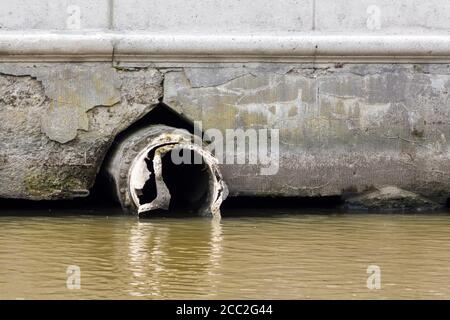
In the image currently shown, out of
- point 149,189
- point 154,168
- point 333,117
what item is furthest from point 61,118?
point 333,117

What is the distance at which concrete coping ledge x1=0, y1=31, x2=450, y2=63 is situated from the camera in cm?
755

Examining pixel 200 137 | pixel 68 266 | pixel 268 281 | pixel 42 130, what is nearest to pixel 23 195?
pixel 42 130

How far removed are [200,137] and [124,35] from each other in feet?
2.58

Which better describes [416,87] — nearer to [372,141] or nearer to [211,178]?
[372,141]

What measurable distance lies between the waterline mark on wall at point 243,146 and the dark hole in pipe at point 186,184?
0.15 meters

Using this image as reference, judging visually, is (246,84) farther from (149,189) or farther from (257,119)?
(149,189)

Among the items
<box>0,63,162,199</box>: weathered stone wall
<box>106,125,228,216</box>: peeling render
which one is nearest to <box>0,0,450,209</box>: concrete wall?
<box>0,63,162,199</box>: weathered stone wall

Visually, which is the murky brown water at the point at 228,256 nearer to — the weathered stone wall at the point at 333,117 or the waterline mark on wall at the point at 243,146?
the weathered stone wall at the point at 333,117

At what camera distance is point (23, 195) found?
303 inches

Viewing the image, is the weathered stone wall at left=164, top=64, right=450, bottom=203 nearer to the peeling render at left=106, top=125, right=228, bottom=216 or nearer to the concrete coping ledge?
the concrete coping ledge

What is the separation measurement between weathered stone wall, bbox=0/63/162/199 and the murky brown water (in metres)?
0.25

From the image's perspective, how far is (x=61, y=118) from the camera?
25.2ft

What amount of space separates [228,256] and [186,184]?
1.94m

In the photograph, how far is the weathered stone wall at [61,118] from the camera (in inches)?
300
